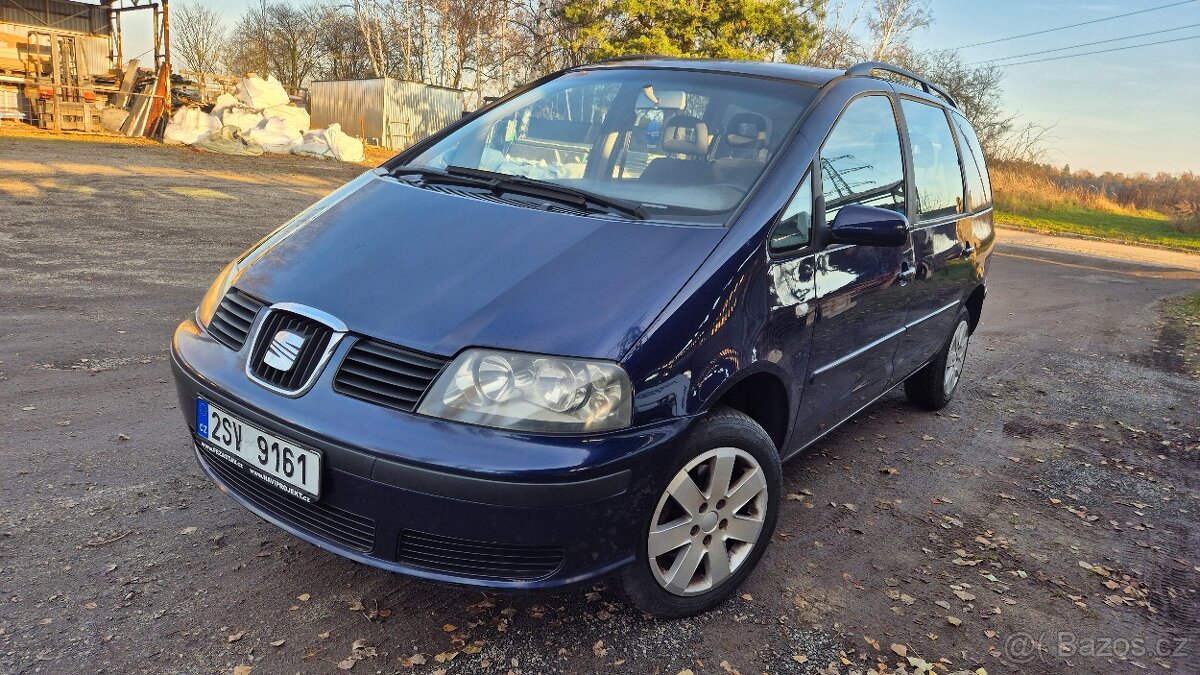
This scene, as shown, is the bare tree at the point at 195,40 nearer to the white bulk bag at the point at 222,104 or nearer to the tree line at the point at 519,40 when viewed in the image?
the tree line at the point at 519,40

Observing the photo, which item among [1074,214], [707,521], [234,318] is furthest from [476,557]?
[1074,214]

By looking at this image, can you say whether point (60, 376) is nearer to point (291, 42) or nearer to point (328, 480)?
point (328, 480)

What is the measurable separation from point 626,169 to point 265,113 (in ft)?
71.8

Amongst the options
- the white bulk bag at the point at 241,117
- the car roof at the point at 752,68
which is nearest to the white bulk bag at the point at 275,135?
the white bulk bag at the point at 241,117

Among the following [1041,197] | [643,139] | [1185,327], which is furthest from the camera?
[1041,197]

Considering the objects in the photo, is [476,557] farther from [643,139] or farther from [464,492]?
[643,139]

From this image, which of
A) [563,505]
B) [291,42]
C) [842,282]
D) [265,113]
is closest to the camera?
[563,505]

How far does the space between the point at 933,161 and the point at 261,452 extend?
11.7 feet

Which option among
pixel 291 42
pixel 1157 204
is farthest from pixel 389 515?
pixel 291 42

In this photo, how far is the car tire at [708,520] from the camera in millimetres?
2402

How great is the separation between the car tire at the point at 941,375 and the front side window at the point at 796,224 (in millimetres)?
2267

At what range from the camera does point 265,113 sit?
2225cm

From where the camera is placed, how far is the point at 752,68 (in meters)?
3.55

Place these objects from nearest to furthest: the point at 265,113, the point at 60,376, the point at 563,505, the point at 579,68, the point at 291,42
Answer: the point at 563,505 → the point at 579,68 → the point at 60,376 → the point at 265,113 → the point at 291,42
